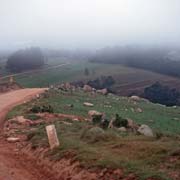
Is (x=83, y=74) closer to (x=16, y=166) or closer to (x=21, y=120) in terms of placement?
(x=21, y=120)

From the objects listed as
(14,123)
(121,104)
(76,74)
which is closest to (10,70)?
(76,74)

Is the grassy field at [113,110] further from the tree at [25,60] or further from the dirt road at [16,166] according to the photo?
the tree at [25,60]

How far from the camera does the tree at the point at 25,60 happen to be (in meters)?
91.9

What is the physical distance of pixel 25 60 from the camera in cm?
9350

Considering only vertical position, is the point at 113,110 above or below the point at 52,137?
below

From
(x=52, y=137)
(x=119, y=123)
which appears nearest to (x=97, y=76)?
(x=119, y=123)

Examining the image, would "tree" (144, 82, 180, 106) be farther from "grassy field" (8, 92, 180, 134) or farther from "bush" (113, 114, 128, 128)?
"bush" (113, 114, 128, 128)

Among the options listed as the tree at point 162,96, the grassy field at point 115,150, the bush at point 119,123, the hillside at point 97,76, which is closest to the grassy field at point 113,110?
the bush at point 119,123

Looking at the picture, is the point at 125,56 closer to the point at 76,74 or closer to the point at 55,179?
the point at 76,74

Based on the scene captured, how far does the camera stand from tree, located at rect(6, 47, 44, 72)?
91938mm

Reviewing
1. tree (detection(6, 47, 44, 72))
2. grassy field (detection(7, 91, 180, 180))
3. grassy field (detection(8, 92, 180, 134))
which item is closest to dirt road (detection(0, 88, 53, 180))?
grassy field (detection(7, 91, 180, 180))

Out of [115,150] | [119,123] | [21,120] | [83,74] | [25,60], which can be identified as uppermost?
[115,150]

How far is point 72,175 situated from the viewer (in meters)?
13.9

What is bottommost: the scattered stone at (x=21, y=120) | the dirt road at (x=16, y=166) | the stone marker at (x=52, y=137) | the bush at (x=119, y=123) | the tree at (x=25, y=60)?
the tree at (x=25, y=60)
